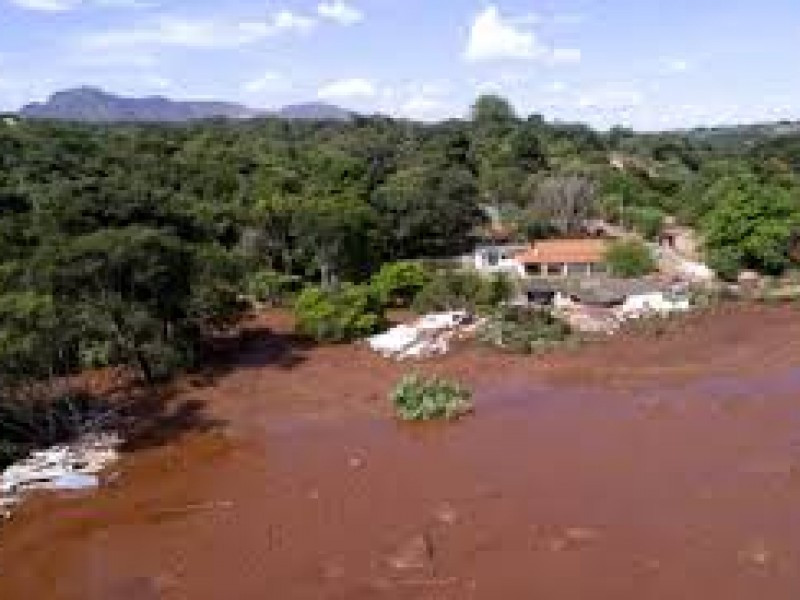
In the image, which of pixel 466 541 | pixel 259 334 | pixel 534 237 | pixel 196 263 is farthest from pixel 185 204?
pixel 466 541

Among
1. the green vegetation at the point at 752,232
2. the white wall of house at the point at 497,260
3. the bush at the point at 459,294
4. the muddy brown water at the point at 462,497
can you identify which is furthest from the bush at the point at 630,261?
the muddy brown water at the point at 462,497

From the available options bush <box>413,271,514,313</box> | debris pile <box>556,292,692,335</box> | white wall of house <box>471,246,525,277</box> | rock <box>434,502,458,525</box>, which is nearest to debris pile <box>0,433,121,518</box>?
rock <box>434,502,458,525</box>

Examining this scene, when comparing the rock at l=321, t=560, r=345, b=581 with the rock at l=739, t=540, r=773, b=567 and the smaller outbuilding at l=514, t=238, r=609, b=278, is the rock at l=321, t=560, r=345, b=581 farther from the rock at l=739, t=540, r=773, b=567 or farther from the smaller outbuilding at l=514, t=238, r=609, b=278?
the smaller outbuilding at l=514, t=238, r=609, b=278

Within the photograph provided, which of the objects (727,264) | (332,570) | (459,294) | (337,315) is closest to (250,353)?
(337,315)

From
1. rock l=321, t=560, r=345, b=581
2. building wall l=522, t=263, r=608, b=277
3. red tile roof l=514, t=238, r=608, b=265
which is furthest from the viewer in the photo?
red tile roof l=514, t=238, r=608, b=265

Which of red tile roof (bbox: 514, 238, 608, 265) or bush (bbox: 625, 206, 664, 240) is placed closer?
red tile roof (bbox: 514, 238, 608, 265)

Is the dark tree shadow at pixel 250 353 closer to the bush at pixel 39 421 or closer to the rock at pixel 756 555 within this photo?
the bush at pixel 39 421

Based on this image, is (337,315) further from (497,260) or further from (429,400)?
(497,260)
